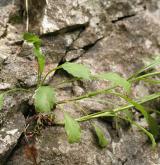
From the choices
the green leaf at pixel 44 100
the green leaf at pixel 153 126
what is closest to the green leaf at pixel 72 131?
the green leaf at pixel 44 100

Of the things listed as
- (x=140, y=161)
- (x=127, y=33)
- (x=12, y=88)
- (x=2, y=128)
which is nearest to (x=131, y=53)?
(x=127, y=33)

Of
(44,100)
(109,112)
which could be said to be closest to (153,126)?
(109,112)

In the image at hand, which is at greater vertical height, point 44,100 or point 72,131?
point 44,100

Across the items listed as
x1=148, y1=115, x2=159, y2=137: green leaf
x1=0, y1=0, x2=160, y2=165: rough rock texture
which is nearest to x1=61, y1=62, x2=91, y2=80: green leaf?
x1=0, y1=0, x2=160, y2=165: rough rock texture

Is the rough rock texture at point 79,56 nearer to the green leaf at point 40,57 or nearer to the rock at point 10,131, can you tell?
the rock at point 10,131

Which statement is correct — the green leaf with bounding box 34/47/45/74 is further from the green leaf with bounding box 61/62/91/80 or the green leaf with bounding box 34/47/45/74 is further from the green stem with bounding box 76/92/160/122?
the green stem with bounding box 76/92/160/122

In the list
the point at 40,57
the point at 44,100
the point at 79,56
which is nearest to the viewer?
the point at 44,100

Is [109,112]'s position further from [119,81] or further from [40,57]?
[40,57]
